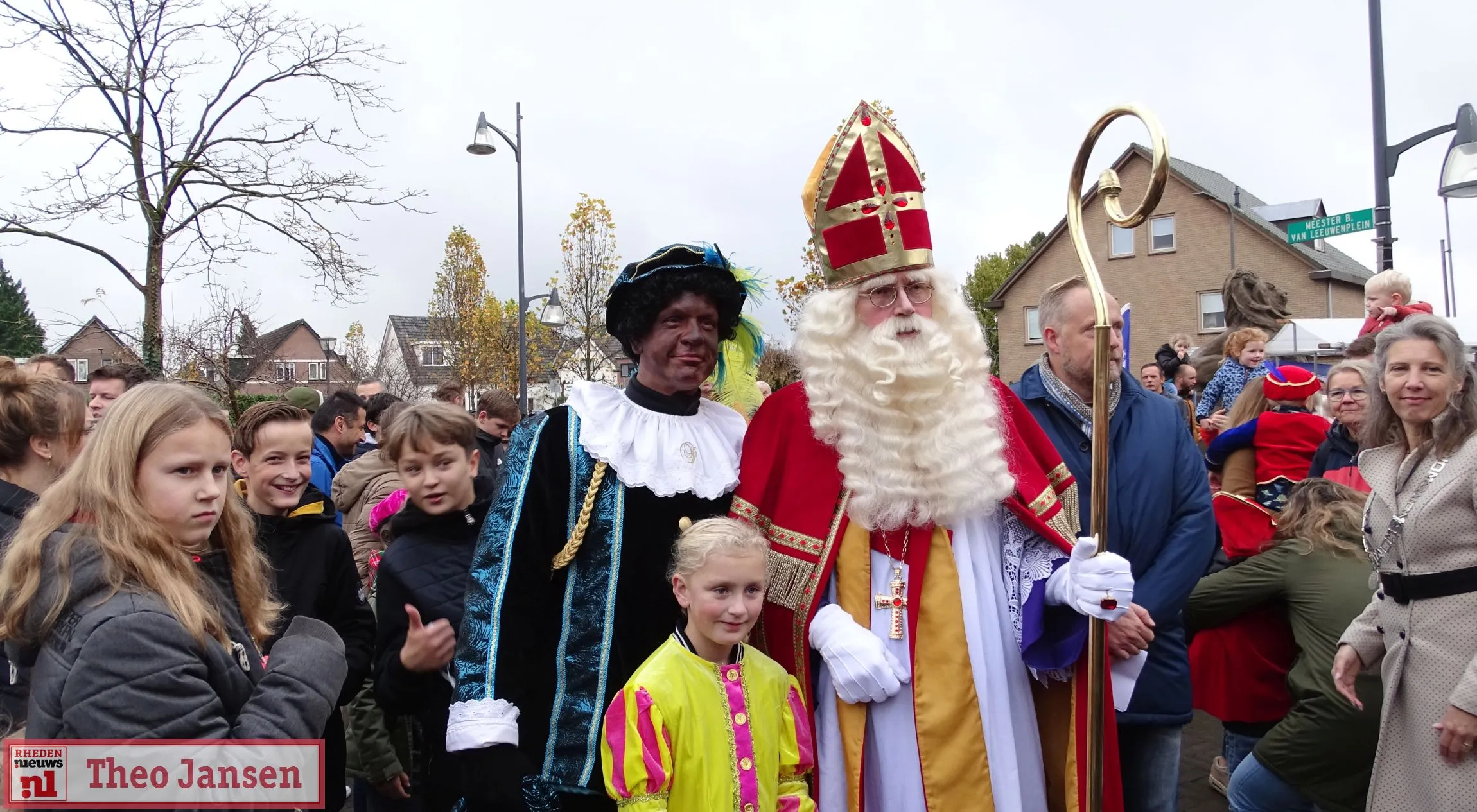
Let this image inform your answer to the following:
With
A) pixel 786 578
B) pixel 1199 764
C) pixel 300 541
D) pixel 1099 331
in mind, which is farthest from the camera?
pixel 1199 764

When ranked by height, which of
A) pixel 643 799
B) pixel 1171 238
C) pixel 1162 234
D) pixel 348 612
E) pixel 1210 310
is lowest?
pixel 643 799

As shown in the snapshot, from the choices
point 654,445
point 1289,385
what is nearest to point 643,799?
point 654,445

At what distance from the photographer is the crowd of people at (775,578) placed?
71.7 inches

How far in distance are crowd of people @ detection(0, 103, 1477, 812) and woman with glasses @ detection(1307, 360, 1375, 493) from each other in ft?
3.56

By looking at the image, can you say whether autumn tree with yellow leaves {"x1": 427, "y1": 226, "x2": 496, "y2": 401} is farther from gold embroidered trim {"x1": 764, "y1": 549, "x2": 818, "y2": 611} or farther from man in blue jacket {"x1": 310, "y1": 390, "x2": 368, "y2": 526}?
gold embroidered trim {"x1": 764, "y1": 549, "x2": 818, "y2": 611}

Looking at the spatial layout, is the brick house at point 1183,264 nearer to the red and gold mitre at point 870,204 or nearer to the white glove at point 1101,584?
the red and gold mitre at point 870,204

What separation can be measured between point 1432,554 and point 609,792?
2.38 meters

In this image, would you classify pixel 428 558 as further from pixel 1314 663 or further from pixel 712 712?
pixel 1314 663

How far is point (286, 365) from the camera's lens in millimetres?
31406

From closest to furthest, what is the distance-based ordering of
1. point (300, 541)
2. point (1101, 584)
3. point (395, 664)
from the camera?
point (1101, 584), point (395, 664), point (300, 541)

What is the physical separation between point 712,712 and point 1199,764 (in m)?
3.97

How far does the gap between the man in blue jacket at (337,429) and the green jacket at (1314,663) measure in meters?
4.54

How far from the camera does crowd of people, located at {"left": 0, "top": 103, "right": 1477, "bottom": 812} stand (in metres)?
1.82

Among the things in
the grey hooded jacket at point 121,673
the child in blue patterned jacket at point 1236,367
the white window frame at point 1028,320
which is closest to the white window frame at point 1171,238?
the white window frame at point 1028,320
